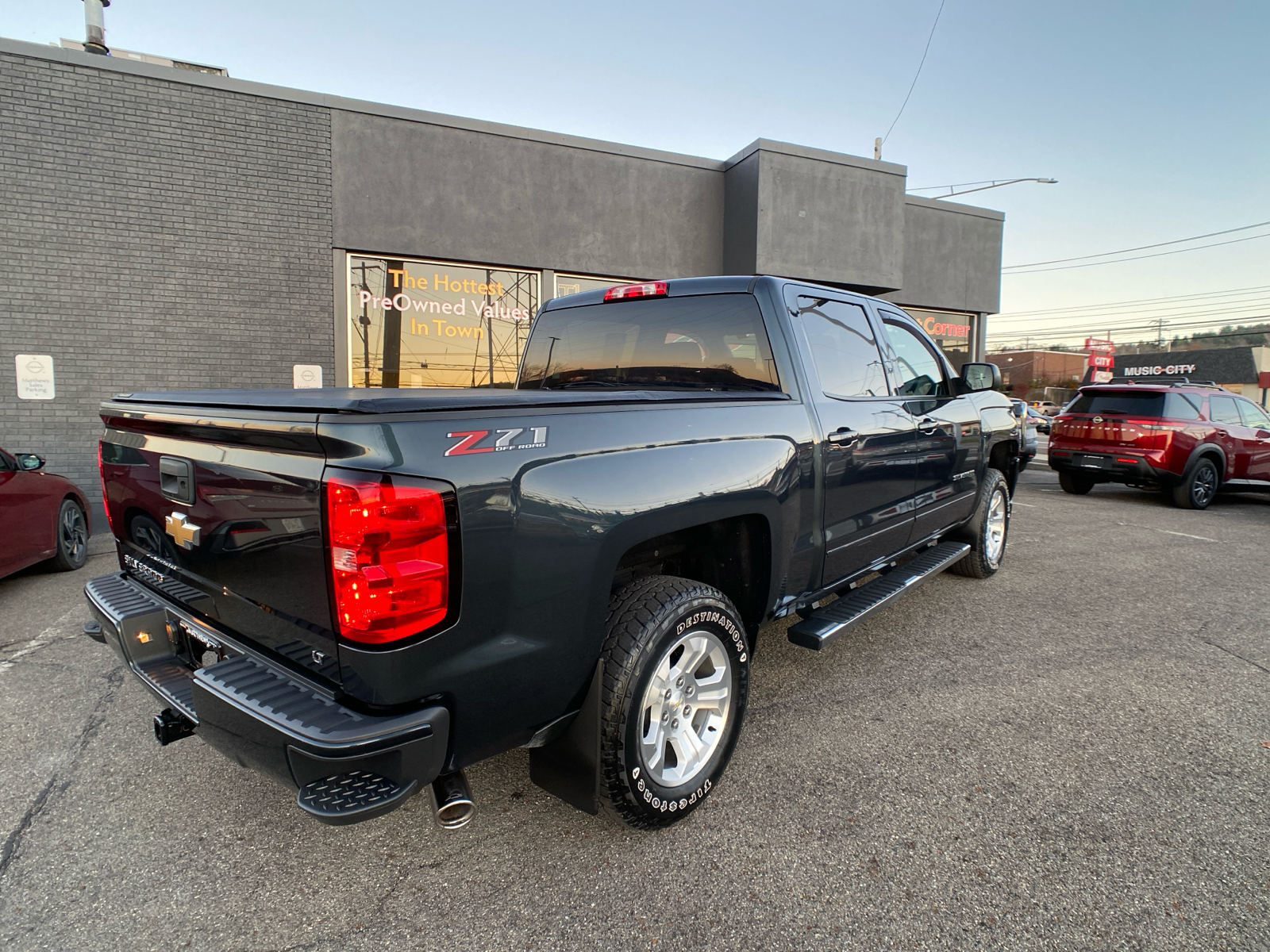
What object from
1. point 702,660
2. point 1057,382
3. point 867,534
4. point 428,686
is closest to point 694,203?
point 867,534

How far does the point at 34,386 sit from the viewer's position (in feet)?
28.3

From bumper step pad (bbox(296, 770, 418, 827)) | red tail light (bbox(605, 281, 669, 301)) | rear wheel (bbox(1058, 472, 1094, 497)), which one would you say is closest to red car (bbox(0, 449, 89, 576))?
red tail light (bbox(605, 281, 669, 301))

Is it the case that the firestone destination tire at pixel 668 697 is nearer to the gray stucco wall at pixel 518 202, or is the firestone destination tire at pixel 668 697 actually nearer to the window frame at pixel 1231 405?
the gray stucco wall at pixel 518 202

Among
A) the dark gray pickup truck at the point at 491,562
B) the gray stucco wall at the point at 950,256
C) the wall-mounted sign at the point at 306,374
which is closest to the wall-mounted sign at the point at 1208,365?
the gray stucco wall at the point at 950,256

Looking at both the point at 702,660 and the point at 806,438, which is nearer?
the point at 702,660

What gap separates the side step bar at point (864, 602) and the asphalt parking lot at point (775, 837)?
436 millimetres

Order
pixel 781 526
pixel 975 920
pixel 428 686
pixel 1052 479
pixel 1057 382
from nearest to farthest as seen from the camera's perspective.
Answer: pixel 428 686 < pixel 975 920 < pixel 781 526 < pixel 1052 479 < pixel 1057 382

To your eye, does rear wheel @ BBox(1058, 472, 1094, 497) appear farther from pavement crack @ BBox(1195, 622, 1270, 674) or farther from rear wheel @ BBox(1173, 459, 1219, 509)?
pavement crack @ BBox(1195, 622, 1270, 674)

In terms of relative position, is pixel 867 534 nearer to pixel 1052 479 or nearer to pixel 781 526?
pixel 781 526

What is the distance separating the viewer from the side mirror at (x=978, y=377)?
5.06 metres

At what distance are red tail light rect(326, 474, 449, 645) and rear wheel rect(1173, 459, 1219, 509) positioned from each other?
11.1 metres

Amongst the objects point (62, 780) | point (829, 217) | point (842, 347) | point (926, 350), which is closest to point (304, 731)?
point (62, 780)

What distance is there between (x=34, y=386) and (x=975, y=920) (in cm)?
1078

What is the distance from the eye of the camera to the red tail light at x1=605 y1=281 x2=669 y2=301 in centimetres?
364
